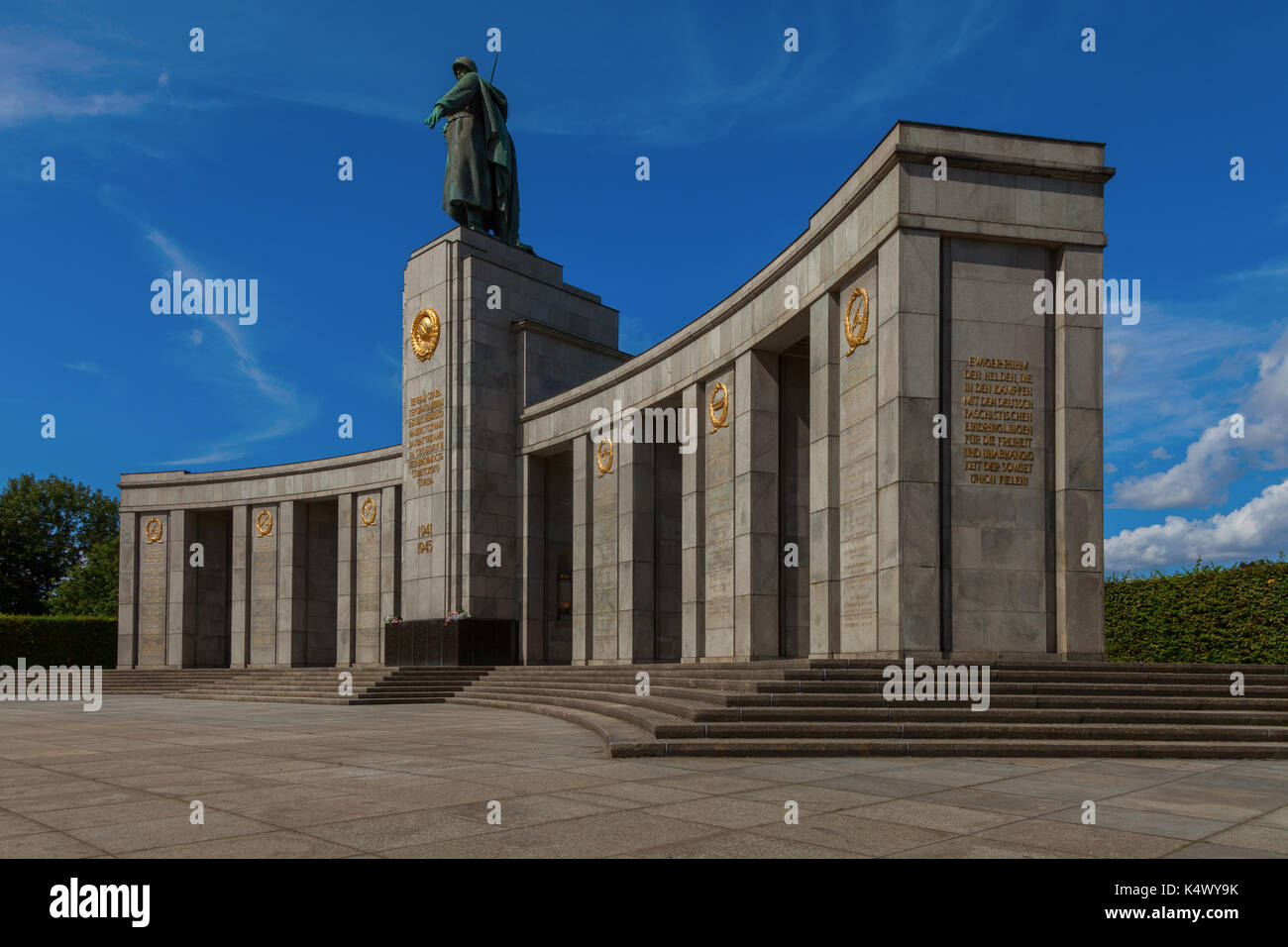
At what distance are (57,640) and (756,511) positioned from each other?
133 ft

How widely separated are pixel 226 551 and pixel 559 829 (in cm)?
4764

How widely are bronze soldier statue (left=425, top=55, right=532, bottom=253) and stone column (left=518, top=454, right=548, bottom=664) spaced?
29.0ft

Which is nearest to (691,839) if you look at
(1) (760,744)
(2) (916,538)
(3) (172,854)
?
(3) (172,854)

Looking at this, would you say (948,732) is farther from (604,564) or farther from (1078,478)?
(604,564)

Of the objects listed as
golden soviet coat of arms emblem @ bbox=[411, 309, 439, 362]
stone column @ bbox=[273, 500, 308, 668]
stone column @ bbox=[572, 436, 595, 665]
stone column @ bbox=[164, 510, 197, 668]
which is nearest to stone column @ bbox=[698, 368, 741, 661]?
stone column @ bbox=[572, 436, 595, 665]

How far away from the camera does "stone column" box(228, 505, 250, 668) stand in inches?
1864

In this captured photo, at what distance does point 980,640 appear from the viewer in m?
18.9

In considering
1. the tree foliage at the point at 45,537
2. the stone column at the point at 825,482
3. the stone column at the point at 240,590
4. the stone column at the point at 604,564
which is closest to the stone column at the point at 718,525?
the stone column at the point at 825,482

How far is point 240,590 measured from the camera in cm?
4753

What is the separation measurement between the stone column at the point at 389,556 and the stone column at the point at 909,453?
27161 mm

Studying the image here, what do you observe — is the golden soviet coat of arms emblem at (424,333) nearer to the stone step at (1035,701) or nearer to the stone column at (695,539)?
the stone column at (695,539)

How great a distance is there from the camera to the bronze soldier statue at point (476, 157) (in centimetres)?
3912

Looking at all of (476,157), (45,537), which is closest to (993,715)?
(476,157)

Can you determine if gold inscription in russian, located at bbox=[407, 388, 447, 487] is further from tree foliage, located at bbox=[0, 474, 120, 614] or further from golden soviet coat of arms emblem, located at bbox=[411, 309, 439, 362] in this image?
tree foliage, located at bbox=[0, 474, 120, 614]
